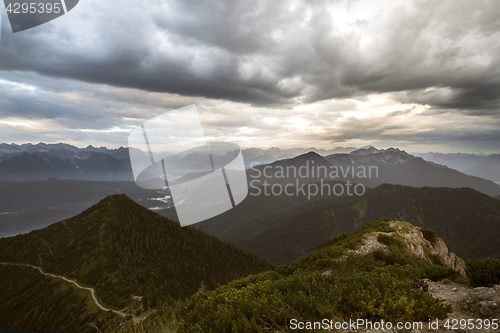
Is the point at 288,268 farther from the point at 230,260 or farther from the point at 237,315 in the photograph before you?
the point at 230,260

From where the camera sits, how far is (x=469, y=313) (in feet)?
19.4

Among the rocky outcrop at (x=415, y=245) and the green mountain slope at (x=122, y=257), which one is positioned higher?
the rocky outcrop at (x=415, y=245)

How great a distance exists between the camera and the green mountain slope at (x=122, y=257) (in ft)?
128

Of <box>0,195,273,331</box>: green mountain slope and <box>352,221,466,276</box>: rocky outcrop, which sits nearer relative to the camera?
<box>352,221,466,276</box>: rocky outcrop

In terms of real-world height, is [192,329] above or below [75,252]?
above

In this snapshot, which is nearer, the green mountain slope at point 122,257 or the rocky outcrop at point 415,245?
the rocky outcrop at point 415,245

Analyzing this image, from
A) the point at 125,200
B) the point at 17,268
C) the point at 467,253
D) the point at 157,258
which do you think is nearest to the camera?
the point at 17,268

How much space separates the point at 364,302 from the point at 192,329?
15.6 ft

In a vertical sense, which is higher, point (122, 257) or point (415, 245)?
point (415, 245)

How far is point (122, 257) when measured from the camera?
157 ft

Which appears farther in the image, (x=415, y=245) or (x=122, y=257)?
(x=122, y=257)

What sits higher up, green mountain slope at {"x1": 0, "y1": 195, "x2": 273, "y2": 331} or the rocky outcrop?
the rocky outcrop

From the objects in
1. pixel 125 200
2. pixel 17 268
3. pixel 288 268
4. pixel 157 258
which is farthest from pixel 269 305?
pixel 125 200

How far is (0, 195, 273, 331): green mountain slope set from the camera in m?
38.9
